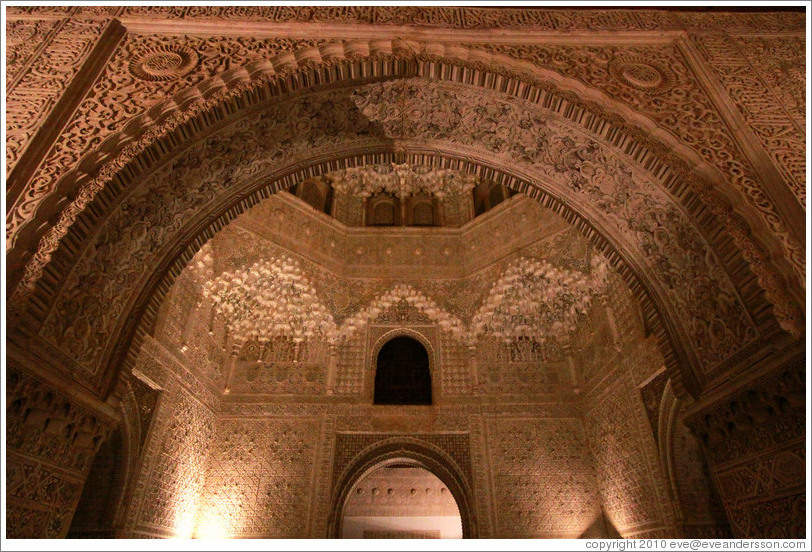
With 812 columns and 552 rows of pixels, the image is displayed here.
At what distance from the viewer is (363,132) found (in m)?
3.67

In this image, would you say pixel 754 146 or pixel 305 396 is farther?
pixel 305 396

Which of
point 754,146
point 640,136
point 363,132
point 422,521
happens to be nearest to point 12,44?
point 363,132

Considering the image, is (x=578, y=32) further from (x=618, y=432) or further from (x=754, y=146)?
(x=618, y=432)

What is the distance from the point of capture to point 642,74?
10.7 feet

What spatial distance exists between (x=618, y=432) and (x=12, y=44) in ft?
21.7

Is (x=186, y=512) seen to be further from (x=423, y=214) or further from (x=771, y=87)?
(x=771, y=87)

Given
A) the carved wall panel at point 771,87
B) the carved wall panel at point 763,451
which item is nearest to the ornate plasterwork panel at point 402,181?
the carved wall panel at point 771,87

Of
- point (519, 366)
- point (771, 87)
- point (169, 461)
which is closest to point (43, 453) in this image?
point (169, 461)

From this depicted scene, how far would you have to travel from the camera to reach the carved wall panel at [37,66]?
8.60 ft

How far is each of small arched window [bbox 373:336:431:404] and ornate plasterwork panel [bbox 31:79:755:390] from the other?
4.15m

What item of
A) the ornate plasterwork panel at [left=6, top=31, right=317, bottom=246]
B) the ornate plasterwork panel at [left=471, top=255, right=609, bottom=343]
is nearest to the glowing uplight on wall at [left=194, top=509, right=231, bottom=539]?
the ornate plasterwork panel at [left=471, top=255, right=609, bottom=343]

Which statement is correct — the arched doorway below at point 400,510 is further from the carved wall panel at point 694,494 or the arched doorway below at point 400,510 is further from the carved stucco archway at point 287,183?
the carved stucco archway at point 287,183

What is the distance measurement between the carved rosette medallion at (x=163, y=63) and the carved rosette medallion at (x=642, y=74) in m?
2.91

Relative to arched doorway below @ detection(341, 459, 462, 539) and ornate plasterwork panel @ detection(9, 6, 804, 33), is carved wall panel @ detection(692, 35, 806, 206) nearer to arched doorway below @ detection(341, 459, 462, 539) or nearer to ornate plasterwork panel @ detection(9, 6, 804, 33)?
ornate plasterwork panel @ detection(9, 6, 804, 33)
